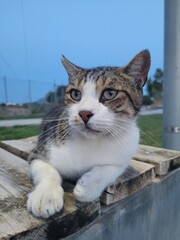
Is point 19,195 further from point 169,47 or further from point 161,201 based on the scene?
point 169,47

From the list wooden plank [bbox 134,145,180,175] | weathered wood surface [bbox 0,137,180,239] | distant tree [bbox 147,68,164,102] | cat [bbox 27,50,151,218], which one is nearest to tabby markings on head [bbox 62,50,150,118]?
cat [bbox 27,50,151,218]

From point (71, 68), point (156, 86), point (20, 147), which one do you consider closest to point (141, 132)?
point (71, 68)

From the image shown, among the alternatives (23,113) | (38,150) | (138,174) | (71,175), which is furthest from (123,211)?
(23,113)

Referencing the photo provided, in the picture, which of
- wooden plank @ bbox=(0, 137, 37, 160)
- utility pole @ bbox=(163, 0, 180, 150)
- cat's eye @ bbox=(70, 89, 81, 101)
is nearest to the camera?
cat's eye @ bbox=(70, 89, 81, 101)

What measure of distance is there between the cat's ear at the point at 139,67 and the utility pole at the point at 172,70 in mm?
655

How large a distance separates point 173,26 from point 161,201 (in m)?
0.99

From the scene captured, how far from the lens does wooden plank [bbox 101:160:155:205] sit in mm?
1291

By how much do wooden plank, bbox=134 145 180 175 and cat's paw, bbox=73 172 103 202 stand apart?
0.66 metres

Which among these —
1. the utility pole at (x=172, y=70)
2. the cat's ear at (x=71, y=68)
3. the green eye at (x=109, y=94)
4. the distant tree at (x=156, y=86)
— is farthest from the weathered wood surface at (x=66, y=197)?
the distant tree at (x=156, y=86)

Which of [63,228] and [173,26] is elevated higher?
[173,26]

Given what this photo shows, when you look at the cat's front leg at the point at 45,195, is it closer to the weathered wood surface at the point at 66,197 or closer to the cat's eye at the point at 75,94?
the weathered wood surface at the point at 66,197

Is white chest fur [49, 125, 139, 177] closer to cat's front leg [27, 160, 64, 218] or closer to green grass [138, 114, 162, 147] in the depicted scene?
cat's front leg [27, 160, 64, 218]

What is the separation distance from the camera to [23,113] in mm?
12227

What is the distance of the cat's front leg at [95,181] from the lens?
3.70 feet
